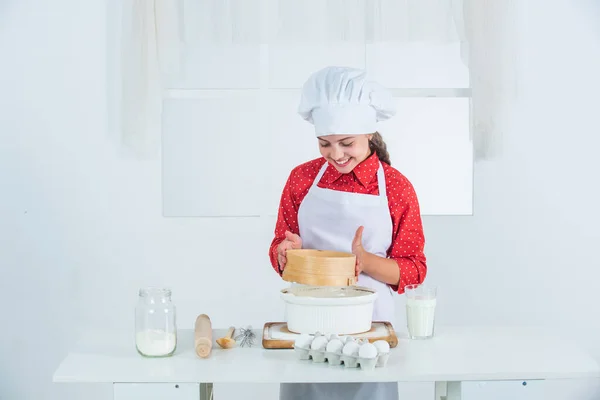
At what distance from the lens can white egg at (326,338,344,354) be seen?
5.75 feet

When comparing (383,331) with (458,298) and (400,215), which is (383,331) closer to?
(400,215)

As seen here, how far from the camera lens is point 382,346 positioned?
177cm

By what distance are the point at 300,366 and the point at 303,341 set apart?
0.20ft

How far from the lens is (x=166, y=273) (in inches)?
137

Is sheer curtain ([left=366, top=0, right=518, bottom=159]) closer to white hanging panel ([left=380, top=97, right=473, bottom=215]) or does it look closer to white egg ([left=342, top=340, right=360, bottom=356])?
white hanging panel ([left=380, top=97, right=473, bottom=215])

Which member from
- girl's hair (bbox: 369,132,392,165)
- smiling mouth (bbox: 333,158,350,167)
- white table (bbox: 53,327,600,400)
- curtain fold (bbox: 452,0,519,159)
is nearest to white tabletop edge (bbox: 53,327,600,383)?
white table (bbox: 53,327,600,400)

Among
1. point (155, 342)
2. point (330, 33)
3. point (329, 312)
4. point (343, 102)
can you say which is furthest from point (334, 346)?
point (330, 33)

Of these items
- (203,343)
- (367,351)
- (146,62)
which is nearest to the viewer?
(367,351)

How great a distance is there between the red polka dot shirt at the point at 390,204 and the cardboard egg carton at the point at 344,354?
0.49m

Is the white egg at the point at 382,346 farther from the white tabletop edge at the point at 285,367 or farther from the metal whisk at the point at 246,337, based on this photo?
the metal whisk at the point at 246,337

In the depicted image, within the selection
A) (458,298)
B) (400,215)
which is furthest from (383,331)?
(458,298)

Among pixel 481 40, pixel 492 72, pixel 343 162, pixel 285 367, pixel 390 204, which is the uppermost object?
pixel 481 40

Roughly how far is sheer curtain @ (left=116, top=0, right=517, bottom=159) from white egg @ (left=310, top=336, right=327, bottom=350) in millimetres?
1865

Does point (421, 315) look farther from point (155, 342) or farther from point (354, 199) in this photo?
point (155, 342)
